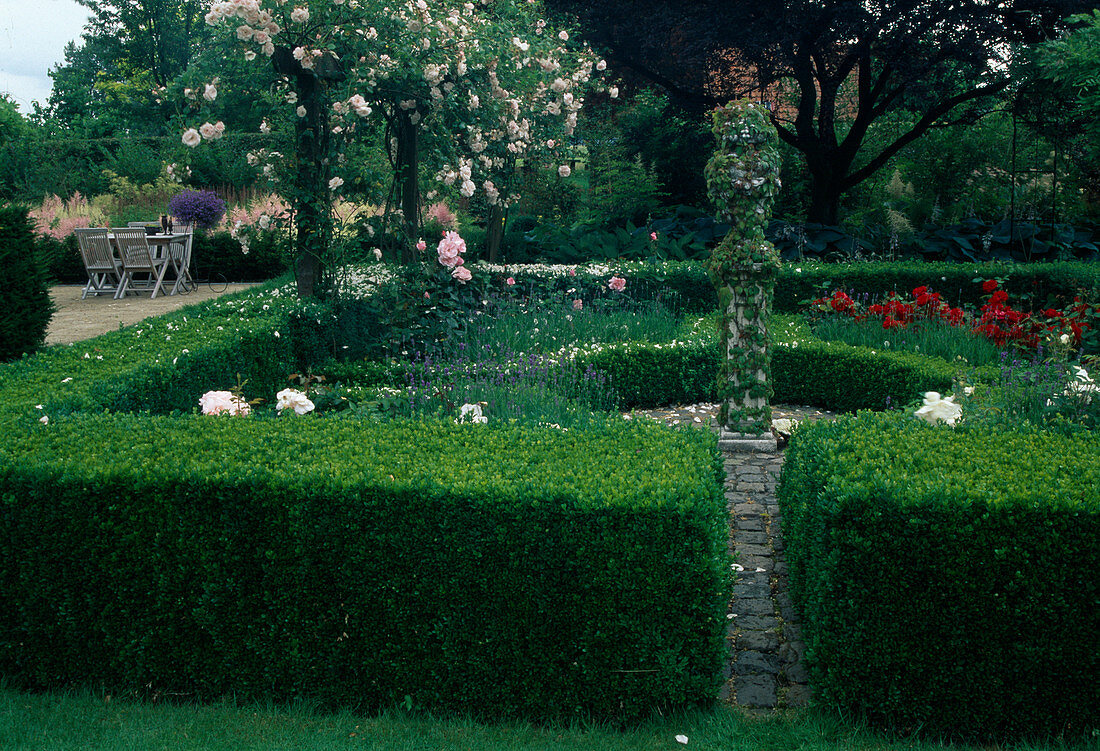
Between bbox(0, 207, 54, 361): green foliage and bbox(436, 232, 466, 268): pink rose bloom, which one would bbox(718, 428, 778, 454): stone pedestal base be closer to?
bbox(436, 232, 466, 268): pink rose bloom

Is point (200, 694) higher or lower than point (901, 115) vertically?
lower

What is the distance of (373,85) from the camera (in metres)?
7.05

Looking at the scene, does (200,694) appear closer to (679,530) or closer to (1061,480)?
(679,530)

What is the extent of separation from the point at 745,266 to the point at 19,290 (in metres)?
6.00

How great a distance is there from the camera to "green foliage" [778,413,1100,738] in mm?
2666

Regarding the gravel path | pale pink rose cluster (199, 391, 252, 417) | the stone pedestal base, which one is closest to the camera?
pale pink rose cluster (199, 391, 252, 417)

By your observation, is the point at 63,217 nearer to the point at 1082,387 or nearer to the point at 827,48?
the point at 827,48

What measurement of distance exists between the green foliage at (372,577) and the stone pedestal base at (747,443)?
110 inches

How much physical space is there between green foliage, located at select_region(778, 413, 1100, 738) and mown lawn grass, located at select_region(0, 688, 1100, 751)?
0.12 m

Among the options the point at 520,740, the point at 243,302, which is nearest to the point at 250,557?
the point at 520,740

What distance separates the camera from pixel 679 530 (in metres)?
2.83

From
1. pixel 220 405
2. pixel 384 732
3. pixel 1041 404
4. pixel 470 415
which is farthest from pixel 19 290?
pixel 1041 404

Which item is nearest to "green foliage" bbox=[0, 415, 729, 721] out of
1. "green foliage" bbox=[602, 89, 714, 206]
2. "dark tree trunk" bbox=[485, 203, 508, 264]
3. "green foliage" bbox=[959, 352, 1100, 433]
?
"green foliage" bbox=[959, 352, 1100, 433]

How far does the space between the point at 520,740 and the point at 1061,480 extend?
2159 mm
